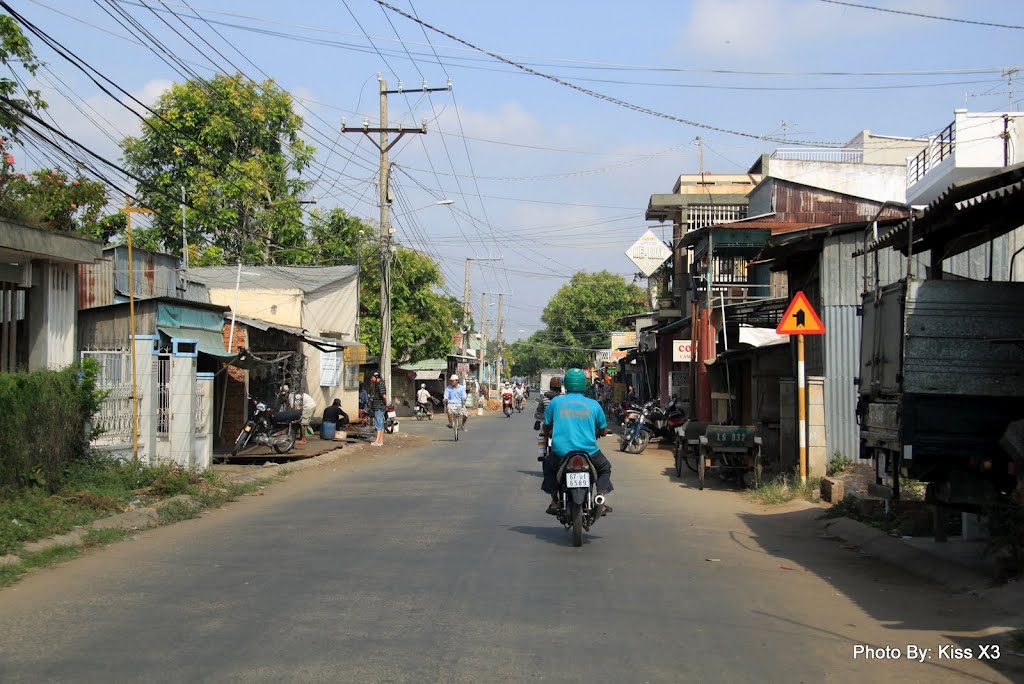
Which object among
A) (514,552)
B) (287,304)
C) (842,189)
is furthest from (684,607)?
(842,189)

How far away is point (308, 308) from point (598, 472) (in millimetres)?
23105

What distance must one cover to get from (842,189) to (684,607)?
33.7 meters

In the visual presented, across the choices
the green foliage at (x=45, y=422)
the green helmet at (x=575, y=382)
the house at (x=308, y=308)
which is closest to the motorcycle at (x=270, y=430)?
the house at (x=308, y=308)

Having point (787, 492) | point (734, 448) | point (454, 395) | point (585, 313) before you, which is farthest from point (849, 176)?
point (585, 313)

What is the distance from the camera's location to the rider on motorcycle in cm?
1018

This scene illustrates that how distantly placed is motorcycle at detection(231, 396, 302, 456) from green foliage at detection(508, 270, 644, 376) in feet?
183

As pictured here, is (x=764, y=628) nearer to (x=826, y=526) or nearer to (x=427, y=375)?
(x=826, y=526)

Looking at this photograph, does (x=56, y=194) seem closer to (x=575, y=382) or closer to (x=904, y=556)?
(x=575, y=382)

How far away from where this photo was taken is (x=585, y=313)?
265 feet

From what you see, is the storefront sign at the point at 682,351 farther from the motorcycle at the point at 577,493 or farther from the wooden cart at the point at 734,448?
the motorcycle at the point at 577,493

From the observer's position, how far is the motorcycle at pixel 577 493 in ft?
31.8

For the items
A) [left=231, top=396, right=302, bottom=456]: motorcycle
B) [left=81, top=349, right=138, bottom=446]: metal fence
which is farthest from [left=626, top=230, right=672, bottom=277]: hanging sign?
[left=81, top=349, right=138, bottom=446]: metal fence

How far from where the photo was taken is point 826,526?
11578 mm

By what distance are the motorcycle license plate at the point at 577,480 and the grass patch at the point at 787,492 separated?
538 cm
